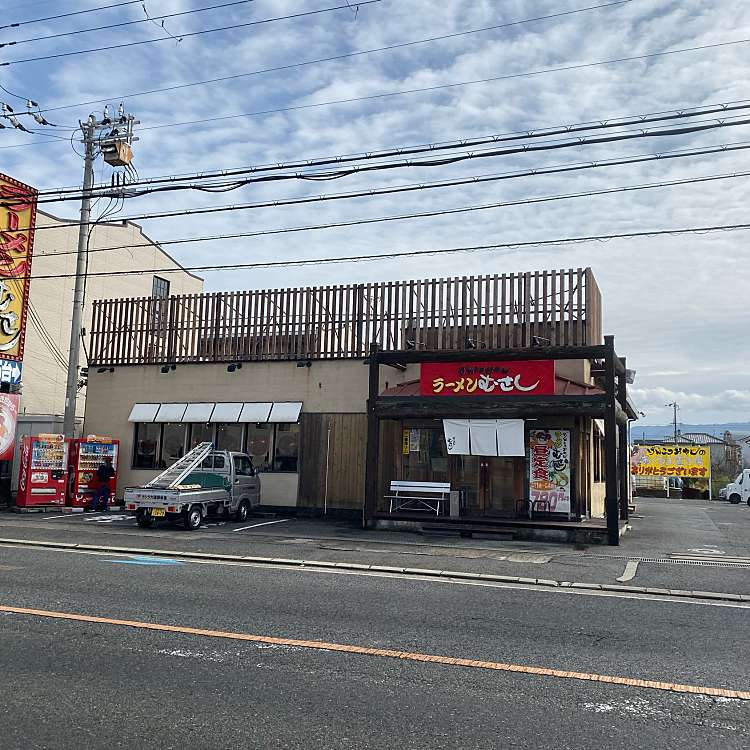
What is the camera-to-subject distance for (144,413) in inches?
982

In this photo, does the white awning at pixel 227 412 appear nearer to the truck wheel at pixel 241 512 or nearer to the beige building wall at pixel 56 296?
the truck wheel at pixel 241 512

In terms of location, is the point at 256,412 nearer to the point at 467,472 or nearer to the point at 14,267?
the point at 467,472

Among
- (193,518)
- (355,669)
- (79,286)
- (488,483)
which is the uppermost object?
(79,286)

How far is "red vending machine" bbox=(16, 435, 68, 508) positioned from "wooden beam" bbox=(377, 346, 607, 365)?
33.9 ft

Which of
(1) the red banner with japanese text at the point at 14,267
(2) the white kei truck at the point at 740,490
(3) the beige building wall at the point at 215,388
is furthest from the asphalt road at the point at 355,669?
(2) the white kei truck at the point at 740,490

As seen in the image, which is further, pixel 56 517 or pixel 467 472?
pixel 467 472

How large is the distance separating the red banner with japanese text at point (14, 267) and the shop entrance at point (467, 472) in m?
13.5

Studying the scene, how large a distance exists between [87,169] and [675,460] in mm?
39890

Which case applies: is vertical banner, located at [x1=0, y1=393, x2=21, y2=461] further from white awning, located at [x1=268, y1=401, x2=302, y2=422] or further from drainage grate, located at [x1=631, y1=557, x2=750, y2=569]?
drainage grate, located at [x1=631, y1=557, x2=750, y2=569]

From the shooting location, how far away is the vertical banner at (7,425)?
22.6 metres

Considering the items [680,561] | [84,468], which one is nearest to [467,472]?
[680,561]

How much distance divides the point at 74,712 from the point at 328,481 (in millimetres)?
16922

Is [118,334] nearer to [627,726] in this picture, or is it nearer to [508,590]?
[508,590]

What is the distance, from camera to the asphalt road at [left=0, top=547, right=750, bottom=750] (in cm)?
511
